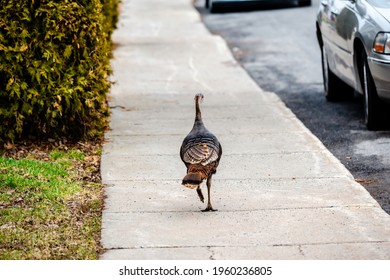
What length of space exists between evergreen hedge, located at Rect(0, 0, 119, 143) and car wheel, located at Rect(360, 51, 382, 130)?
280 centimetres

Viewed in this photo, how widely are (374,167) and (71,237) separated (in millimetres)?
3431

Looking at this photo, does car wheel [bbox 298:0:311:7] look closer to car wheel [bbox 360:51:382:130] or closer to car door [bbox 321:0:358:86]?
car door [bbox 321:0:358:86]

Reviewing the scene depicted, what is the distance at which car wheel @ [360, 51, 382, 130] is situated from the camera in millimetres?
10758

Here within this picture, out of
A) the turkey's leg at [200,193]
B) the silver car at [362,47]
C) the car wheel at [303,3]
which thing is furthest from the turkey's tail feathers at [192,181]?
the car wheel at [303,3]

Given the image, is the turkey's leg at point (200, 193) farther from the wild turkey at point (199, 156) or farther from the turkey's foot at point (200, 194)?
the wild turkey at point (199, 156)

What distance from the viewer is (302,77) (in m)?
15.6

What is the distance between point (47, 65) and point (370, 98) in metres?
3.44

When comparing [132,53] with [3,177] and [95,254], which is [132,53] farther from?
[95,254]

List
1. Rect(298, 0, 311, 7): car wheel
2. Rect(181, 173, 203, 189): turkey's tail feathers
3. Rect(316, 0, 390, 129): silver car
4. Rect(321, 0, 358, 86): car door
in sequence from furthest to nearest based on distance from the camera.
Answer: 1. Rect(298, 0, 311, 7): car wheel
2. Rect(321, 0, 358, 86): car door
3. Rect(316, 0, 390, 129): silver car
4. Rect(181, 173, 203, 189): turkey's tail feathers

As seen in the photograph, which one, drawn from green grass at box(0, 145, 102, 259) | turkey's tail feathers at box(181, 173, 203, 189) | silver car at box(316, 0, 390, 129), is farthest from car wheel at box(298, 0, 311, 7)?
turkey's tail feathers at box(181, 173, 203, 189)

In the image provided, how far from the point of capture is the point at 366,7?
10914 mm

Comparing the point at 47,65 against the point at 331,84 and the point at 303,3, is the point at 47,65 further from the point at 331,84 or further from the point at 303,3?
the point at 303,3

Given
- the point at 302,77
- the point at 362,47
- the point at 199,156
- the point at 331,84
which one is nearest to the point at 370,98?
the point at 362,47

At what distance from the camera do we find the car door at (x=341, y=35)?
445 inches
